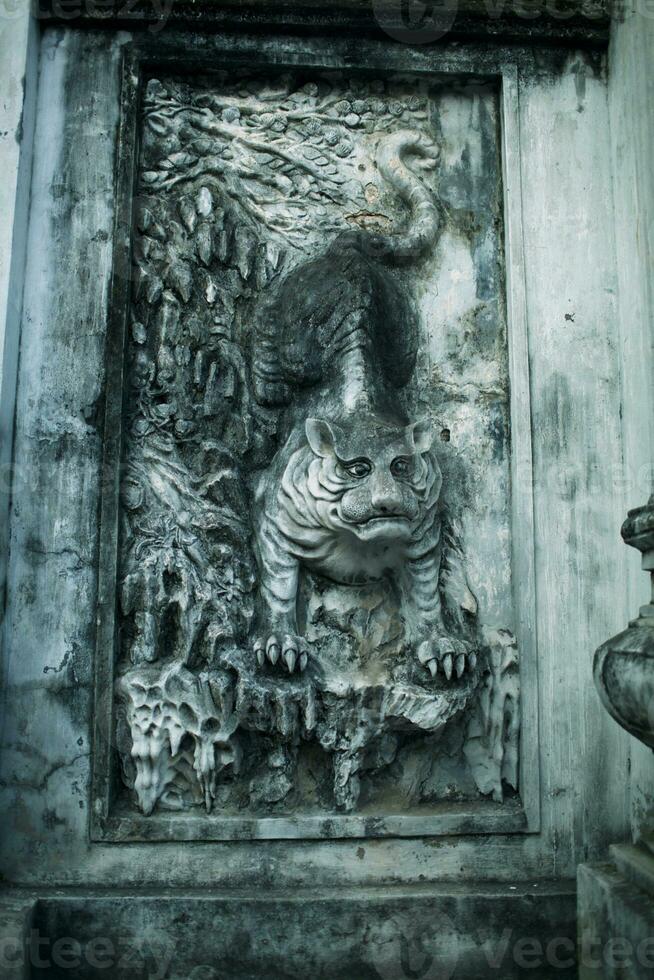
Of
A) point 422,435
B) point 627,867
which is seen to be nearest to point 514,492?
point 422,435

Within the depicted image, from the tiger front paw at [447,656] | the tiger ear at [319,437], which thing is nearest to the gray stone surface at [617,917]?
the tiger front paw at [447,656]

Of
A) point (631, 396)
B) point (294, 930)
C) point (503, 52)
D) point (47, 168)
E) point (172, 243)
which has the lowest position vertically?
point (294, 930)

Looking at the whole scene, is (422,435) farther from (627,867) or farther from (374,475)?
(627,867)

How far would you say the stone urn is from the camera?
284 cm

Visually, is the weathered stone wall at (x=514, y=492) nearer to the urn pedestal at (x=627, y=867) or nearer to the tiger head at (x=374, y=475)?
the urn pedestal at (x=627, y=867)

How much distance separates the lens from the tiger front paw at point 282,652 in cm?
366

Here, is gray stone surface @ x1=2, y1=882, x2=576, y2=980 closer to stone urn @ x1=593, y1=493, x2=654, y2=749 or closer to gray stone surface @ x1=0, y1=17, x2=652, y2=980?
gray stone surface @ x1=0, y1=17, x2=652, y2=980

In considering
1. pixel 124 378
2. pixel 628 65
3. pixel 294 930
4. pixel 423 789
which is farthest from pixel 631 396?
pixel 294 930

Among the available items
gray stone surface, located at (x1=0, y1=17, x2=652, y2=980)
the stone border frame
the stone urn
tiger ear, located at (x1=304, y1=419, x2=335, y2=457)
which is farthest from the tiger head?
the stone urn

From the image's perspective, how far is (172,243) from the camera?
4090 millimetres

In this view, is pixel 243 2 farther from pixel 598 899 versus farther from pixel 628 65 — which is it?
pixel 598 899

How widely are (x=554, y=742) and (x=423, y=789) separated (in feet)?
1.73

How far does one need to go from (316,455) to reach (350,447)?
0.16 meters

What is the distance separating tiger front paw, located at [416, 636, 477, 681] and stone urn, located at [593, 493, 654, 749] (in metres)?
0.64
